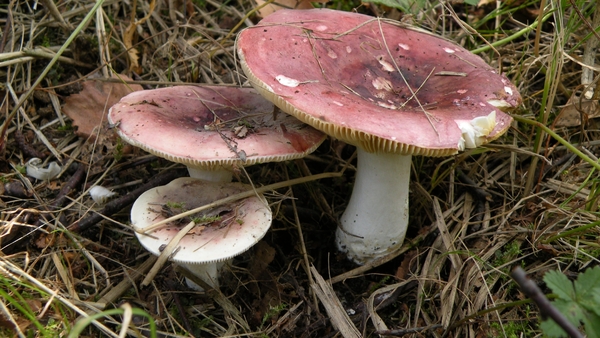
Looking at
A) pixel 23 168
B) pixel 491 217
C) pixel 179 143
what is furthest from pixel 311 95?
pixel 23 168

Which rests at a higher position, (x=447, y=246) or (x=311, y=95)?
(x=311, y=95)

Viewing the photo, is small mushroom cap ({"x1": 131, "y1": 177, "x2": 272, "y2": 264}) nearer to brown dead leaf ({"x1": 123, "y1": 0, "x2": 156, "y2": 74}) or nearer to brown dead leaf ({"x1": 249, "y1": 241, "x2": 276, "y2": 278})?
brown dead leaf ({"x1": 249, "y1": 241, "x2": 276, "y2": 278})

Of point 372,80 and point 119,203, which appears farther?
point 119,203

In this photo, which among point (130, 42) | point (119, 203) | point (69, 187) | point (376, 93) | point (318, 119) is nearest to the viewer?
point (318, 119)

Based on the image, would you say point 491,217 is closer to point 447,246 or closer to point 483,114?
point 447,246

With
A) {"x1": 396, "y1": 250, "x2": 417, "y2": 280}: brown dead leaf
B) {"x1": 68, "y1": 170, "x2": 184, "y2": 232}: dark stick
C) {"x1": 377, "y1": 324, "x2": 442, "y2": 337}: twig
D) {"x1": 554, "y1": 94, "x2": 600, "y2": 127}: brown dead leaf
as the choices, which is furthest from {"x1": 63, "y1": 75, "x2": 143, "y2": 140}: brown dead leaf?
{"x1": 554, "y1": 94, "x2": 600, "y2": 127}: brown dead leaf

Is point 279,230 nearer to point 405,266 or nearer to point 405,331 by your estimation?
point 405,266

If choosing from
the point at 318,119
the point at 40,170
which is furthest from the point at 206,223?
the point at 40,170
